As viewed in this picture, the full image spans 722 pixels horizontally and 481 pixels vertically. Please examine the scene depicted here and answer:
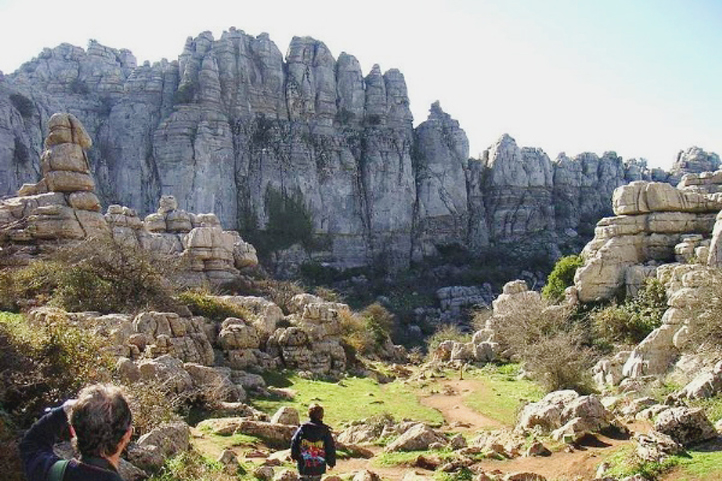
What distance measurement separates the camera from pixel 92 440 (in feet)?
10.4

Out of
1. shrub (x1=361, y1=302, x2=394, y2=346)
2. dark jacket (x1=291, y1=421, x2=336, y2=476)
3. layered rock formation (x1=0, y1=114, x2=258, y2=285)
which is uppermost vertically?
layered rock formation (x1=0, y1=114, x2=258, y2=285)

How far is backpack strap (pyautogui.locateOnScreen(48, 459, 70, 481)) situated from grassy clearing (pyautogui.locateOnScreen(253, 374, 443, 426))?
11.3 metres

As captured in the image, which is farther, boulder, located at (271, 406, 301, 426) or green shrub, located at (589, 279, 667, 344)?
green shrub, located at (589, 279, 667, 344)

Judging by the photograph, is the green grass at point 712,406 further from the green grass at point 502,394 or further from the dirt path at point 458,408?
the dirt path at point 458,408

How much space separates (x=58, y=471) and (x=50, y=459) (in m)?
0.16

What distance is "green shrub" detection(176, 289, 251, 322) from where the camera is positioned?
71.1 feet

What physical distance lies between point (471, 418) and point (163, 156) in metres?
54.3

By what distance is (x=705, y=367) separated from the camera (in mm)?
12656

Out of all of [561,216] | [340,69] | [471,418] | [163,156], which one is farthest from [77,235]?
[561,216]

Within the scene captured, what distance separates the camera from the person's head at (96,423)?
3176 millimetres

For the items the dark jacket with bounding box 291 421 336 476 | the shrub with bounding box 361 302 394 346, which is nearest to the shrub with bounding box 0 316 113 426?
the dark jacket with bounding box 291 421 336 476

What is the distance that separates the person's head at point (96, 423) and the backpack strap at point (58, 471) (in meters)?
0.10

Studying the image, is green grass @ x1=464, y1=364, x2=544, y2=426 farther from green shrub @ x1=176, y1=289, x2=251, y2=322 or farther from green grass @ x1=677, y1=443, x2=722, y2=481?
green shrub @ x1=176, y1=289, x2=251, y2=322

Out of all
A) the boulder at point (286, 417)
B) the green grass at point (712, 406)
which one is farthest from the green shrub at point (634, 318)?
the boulder at point (286, 417)
